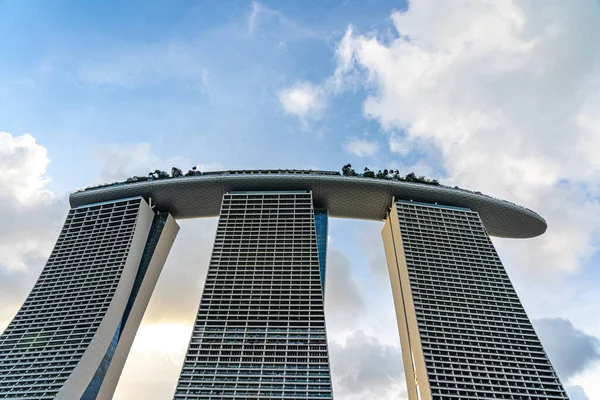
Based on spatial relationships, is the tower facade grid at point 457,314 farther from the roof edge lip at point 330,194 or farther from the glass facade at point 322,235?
the glass facade at point 322,235

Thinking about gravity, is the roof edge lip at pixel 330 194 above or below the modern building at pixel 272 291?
above

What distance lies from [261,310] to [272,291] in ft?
9.59

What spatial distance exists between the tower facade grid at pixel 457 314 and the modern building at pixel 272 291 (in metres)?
0.16

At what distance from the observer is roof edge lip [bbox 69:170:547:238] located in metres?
70.0

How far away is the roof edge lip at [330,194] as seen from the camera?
230 feet

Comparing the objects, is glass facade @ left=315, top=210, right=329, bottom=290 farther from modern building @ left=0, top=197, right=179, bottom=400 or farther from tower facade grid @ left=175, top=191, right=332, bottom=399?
modern building @ left=0, top=197, right=179, bottom=400

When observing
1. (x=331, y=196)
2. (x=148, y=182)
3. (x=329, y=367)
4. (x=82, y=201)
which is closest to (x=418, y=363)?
(x=329, y=367)

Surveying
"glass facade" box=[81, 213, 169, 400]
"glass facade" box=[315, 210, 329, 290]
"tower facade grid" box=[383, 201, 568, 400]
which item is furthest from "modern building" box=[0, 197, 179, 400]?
"tower facade grid" box=[383, 201, 568, 400]

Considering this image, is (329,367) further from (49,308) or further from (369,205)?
(49,308)

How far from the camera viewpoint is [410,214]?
6962 cm

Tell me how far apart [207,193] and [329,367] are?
1250 inches

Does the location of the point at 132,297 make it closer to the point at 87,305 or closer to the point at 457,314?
the point at 87,305

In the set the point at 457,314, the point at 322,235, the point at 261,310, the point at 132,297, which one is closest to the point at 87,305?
the point at 132,297

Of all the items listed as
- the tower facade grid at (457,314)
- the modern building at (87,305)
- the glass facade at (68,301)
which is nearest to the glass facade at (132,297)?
the modern building at (87,305)
